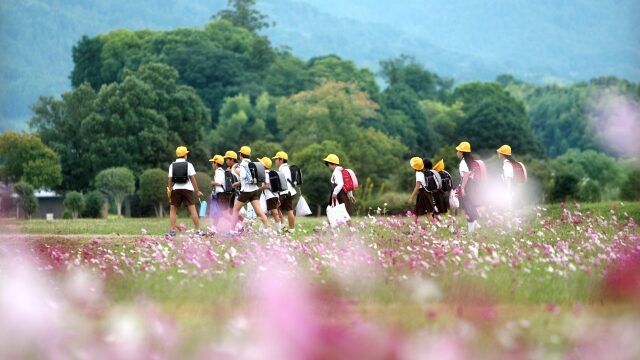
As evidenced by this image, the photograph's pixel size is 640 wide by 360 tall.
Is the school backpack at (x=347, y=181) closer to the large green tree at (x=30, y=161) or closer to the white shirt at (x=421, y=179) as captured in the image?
the white shirt at (x=421, y=179)

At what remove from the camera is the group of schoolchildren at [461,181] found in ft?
78.6

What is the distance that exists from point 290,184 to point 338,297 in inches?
533

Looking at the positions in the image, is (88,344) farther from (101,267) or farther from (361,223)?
(361,223)

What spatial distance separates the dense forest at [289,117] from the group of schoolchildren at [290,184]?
1114 inches

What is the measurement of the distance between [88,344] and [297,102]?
9617 cm

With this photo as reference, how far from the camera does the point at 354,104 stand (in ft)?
333

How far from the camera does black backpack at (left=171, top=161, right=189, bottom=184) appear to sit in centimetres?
2438

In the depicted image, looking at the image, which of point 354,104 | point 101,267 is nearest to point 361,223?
point 101,267

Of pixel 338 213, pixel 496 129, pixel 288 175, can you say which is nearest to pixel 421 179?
pixel 338 213

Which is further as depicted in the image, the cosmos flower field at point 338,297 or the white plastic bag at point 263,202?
the white plastic bag at point 263,202

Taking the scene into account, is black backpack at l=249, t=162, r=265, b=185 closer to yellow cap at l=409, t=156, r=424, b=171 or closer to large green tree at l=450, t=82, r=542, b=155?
yellow cap at l=409, t=156, r=424, b=171

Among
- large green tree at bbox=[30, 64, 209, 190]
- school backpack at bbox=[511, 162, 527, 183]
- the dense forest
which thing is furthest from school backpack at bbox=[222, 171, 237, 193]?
large green tree at bbox=[30, 64, 209, 190]

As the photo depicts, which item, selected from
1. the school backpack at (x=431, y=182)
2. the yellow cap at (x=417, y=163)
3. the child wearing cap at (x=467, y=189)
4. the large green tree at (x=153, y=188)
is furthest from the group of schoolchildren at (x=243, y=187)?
the large green tree at (x=153, y=188)

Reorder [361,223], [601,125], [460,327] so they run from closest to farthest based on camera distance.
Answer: [460,327]
[361,223]
[601,125]
